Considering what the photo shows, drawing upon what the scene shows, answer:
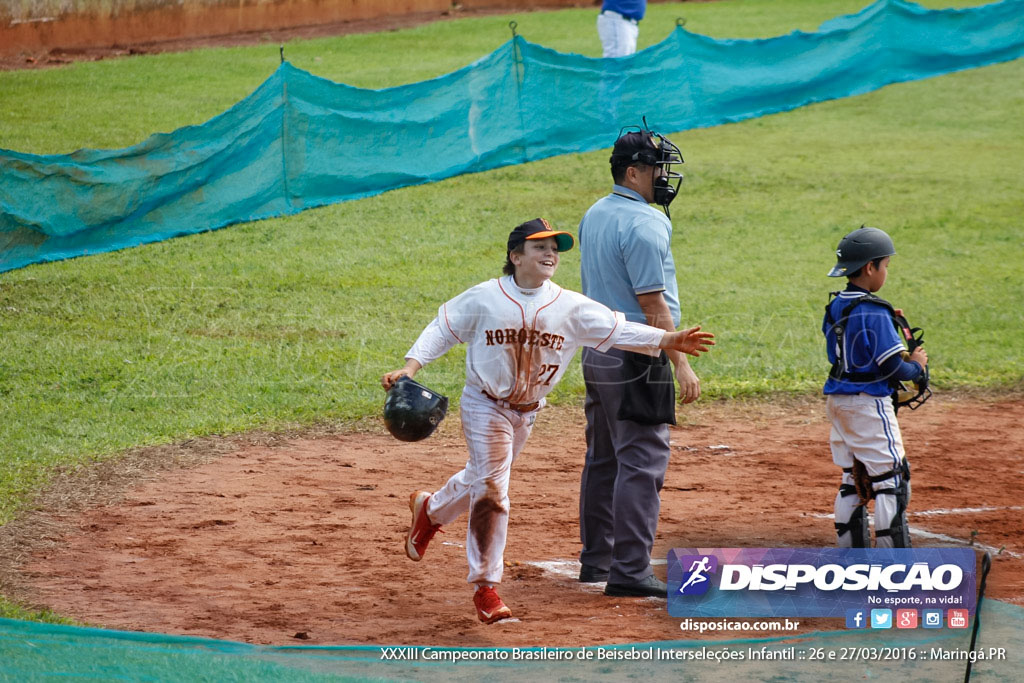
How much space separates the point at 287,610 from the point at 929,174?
1482 cm

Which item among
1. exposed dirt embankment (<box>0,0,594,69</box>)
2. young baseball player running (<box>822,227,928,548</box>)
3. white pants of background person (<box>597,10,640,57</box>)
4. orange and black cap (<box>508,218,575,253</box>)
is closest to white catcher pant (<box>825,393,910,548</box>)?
young baseball player running (<box>822,227,928,548</box>)

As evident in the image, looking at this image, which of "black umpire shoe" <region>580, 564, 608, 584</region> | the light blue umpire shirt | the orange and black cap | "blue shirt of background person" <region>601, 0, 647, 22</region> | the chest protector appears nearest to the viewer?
the orange and black cap

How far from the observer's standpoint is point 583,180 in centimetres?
1714

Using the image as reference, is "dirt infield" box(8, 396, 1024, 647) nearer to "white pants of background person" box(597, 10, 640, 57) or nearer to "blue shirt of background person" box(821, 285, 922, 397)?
"blue shirt of background person" box(821, 285, 922, 397)

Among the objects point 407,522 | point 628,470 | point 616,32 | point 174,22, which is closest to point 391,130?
point 616,32

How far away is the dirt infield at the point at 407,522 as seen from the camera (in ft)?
19.1

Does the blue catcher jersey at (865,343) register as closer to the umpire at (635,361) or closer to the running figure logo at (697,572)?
the umpire at (635,361)

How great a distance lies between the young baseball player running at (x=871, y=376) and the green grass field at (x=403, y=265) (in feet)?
13.1

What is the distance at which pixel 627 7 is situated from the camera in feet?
60.3

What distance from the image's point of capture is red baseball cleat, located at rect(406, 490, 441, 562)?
6.30 m

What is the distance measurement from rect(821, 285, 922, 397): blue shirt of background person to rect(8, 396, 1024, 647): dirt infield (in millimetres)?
1141

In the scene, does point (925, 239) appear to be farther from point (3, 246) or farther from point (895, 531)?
point (3, 246)

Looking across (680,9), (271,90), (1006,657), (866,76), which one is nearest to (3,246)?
(271,90)

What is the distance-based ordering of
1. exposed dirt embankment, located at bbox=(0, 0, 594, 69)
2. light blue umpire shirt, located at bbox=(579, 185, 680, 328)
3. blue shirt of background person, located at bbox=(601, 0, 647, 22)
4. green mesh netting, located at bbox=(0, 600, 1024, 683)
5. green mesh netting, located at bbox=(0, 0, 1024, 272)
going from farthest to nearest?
exposed dirt embankment, located at bbox=(0, 0, 594, 69) < blue shirt of background person, located at bbox=(601, 0, 647, 22) < green mesh netting, located at bbox=(0, 0, 1024, 272) < light blue umpire shirt, located at bbox=(579, 185, 680, 328) < green mesh netting, located at bbox=(0, 600, 1024, 683)
